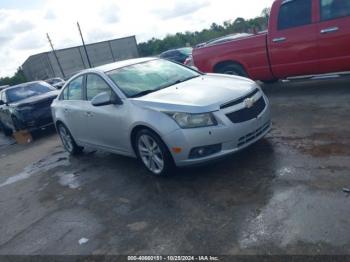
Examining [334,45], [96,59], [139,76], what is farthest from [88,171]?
[96,59]

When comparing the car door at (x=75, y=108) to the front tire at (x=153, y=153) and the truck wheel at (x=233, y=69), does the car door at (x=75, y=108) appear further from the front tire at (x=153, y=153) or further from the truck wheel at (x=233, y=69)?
the truck wheel at (x=233, y=69)

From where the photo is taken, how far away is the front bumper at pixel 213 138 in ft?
14.8

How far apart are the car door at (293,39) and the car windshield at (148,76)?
2.56 metres

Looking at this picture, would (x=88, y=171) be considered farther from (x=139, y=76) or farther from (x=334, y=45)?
(x=334, y=45)

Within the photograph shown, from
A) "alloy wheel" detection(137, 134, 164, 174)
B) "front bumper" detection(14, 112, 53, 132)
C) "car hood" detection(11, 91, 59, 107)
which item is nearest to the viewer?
"alloy wheel" detection(137, 134, 164, 174)

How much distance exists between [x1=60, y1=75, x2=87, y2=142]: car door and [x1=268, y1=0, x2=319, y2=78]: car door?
13.4 feet

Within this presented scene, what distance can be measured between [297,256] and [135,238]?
162cm

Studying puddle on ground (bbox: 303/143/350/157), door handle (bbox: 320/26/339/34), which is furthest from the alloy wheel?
door handle (bbox: 320/26/339/34)

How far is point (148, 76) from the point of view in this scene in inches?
229

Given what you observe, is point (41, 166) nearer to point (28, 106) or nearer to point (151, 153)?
point (151, 153)

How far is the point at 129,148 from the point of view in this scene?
5.48 metres

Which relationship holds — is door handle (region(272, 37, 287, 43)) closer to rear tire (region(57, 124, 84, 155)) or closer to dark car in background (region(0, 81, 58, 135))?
rear tire (region(57, 124, 84, 155))

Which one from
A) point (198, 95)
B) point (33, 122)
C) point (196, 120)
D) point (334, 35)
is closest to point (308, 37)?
point (334, 35)

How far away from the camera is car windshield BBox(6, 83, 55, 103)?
38.2 feet
